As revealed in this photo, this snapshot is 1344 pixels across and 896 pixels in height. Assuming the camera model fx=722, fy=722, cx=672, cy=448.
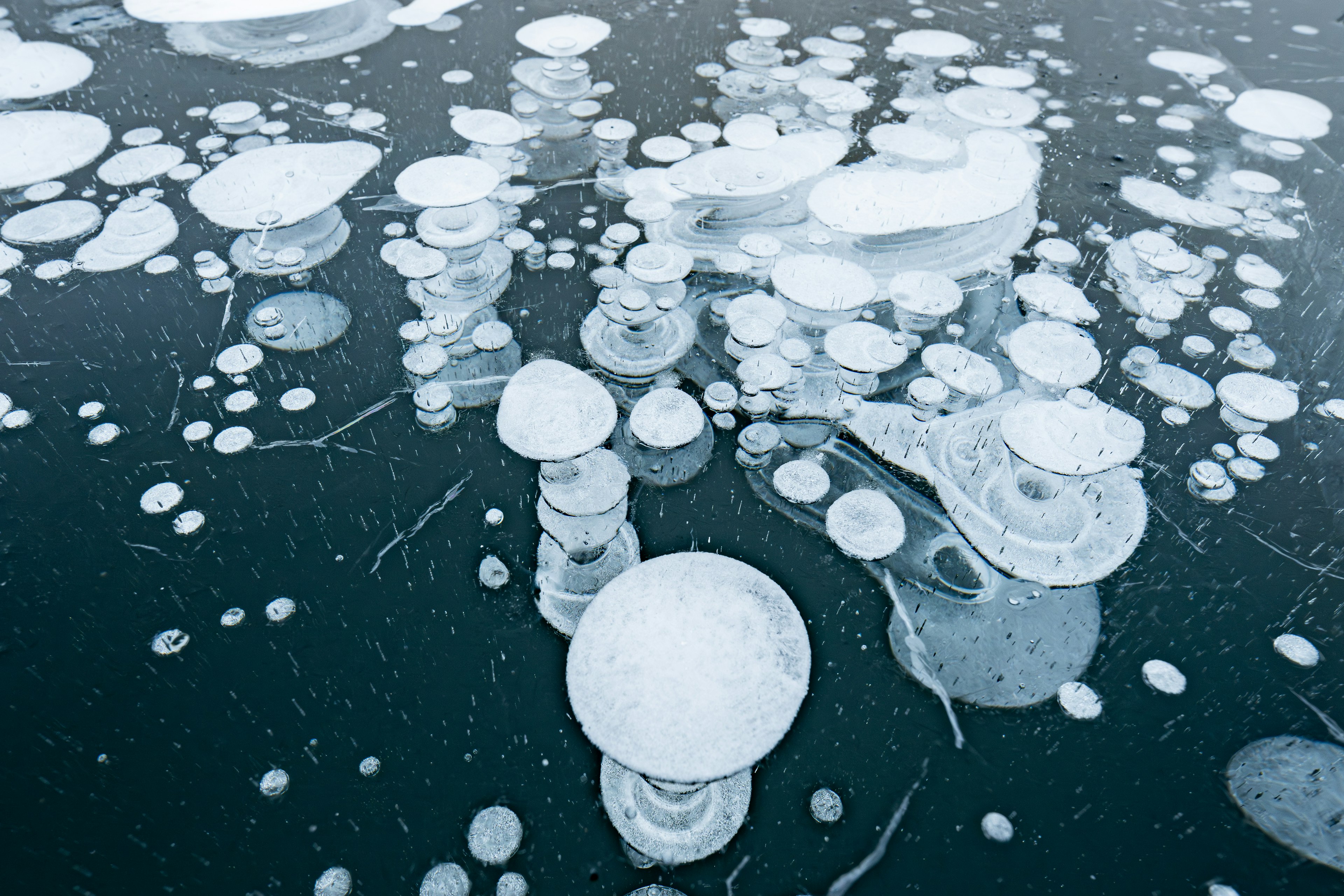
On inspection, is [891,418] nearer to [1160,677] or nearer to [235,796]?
[1160,677]

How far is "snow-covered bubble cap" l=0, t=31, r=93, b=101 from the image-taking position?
287 inches

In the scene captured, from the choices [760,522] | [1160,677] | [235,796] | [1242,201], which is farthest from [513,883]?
[1242,201]

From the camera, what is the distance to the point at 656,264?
5.04 meters

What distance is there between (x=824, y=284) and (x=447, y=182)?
286 centimetres

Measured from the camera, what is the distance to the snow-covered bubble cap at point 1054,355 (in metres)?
4.43

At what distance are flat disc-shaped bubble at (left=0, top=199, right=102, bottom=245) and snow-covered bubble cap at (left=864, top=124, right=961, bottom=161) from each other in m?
6.77

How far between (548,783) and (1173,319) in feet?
17.8

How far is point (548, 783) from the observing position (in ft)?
10.6

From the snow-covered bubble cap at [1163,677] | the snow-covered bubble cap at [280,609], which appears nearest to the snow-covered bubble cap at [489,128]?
the snow-covered bubble cap at [280,609]

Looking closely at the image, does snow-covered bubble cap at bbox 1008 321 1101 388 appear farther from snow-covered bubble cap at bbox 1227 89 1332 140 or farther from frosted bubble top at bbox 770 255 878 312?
snow-covered bubble cap at bbox 1227 89 1332 140

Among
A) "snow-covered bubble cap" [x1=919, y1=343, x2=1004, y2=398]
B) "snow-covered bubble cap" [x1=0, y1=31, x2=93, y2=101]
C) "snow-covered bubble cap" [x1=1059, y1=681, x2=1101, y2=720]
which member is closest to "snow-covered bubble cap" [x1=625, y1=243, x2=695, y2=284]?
"snow-covered bubble cap" [x1=919, y1=343, x2=1004, y2=398]

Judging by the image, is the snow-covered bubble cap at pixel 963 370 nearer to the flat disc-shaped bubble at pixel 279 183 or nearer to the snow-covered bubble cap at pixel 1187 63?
the flat disc-shaped bubble at pixel 279 183

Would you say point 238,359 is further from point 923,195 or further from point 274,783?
point 923,195

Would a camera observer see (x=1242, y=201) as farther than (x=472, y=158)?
Yes
